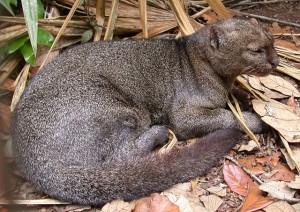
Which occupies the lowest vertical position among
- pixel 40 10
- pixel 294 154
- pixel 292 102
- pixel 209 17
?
pixel 294 154

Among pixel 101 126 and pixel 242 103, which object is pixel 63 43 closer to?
pixel 101 126

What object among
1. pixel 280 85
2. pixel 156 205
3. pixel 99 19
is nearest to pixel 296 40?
pixel 280 85

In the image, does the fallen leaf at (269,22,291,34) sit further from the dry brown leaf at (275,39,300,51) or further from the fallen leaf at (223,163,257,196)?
the fallen leaf at (223,163,257,196)

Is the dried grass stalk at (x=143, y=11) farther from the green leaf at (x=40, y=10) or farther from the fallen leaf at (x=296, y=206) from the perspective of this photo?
the fallen leaf at (x=296, y=206)

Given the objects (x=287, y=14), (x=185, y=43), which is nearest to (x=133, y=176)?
(x=185, y=43)

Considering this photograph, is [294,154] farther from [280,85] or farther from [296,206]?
[280,85]

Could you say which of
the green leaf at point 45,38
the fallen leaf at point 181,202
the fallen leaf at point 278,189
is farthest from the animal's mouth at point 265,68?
the green leaf at point 45,38
